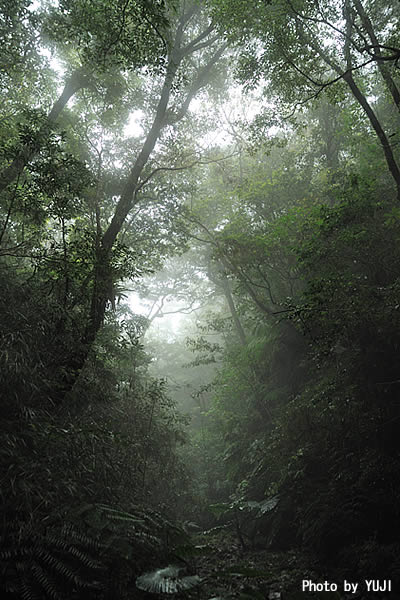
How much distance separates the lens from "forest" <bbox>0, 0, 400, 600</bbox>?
12.7 feet

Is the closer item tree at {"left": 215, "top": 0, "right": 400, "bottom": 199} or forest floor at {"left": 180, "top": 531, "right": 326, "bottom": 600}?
forest floor at {"left": 180, "top": 531, "right": 326, "bottom": 600}

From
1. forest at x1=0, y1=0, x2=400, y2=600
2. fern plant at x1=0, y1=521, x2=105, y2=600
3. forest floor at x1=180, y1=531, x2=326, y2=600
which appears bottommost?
forest floor at x1=180, y1=531, x2=326, y2=600

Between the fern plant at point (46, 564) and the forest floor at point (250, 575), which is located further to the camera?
the forest floor at point (250, 575)

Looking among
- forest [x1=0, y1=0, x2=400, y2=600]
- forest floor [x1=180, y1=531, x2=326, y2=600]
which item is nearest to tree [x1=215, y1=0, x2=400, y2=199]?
forest [x1=0, y1=0, x2=400, y2=600]

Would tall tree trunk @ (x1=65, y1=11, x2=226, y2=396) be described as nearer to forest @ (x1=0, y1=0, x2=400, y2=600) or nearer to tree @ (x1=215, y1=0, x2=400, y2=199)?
forest @ (x1=0, y1=0, x2=400, y2=600)

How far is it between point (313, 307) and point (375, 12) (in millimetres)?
8492

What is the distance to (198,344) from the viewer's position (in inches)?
480

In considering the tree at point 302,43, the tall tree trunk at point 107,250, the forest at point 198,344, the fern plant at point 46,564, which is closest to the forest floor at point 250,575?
the forest at point 198,344

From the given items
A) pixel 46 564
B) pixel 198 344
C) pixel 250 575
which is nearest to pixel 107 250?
pixel 46 564

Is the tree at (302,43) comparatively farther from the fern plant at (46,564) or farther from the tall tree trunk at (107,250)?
the fern plant at (46,564)

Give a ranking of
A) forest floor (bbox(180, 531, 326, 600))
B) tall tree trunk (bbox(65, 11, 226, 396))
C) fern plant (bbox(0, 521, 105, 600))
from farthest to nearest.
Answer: tall tree trunk (bbox(65, 11, 226, 396)) < forest floor (bbox(180, 531, 326, 600)) < fern plant (bbox(0, 521, 105, 600))

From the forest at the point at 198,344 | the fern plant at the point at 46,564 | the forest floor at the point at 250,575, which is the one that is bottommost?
the forest floor at the point at 250,575

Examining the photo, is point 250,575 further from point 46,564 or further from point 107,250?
point 107,250

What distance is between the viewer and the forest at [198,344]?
3.87 m
